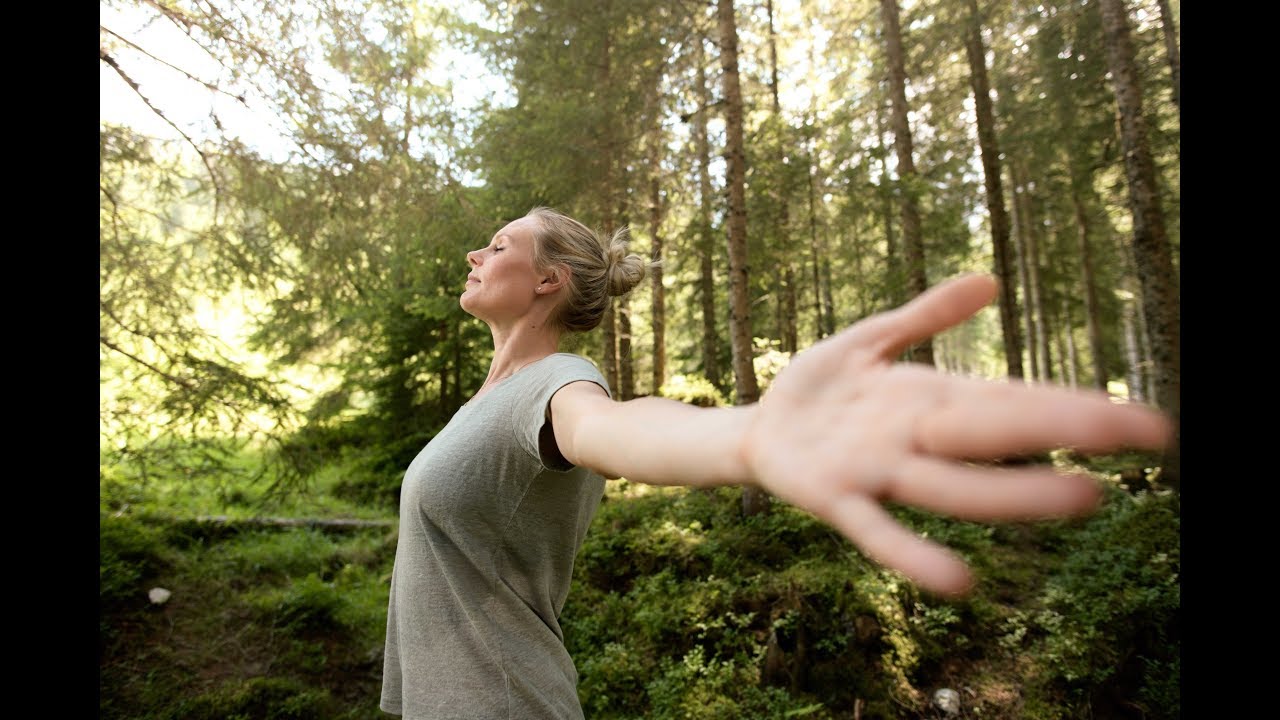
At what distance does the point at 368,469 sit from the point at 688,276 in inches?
440

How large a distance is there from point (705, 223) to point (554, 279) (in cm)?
853

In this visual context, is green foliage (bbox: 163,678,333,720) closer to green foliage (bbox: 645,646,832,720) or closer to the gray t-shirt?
green foliage (bbox: 645,646,832,720)

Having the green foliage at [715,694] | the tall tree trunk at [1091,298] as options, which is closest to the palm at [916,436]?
the green foliage at [715,694]

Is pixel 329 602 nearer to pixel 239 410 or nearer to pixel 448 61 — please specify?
pixel 239 410

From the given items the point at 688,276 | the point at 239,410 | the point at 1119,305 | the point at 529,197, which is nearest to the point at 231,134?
the point at 239,410

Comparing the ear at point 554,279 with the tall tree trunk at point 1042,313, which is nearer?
the ear at point 554,279

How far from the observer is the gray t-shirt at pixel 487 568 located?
62.7 inches

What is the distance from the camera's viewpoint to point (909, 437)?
28.2 inches

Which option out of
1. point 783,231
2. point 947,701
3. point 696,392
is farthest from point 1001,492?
point 696,392

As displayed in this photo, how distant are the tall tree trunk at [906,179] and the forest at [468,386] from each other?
2.4 inches

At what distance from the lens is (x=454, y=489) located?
1598mm

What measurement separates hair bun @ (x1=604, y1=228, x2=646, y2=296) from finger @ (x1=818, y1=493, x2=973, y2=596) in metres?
1.60

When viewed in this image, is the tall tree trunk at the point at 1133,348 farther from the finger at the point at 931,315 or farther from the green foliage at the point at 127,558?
the green foliage at the point at 127,558

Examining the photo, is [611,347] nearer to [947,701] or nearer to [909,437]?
[947,701]
